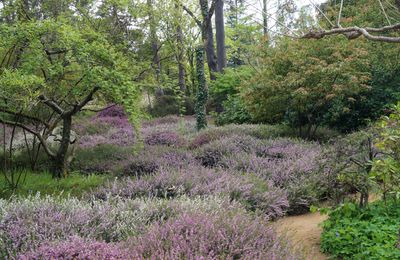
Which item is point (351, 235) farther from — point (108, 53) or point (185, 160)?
point (108, 53)

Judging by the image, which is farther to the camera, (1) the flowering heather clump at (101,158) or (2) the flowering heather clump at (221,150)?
(1) the flowering heather clump at (101,158)

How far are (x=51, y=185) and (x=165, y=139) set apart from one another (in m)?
4.43

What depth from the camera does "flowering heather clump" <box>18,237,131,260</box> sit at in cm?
253

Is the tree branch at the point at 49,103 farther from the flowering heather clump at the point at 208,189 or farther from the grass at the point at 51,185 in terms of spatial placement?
the flowering heather clump at the point at 208,189

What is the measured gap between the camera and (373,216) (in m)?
3.74

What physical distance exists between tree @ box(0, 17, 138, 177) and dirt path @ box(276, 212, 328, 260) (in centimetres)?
314

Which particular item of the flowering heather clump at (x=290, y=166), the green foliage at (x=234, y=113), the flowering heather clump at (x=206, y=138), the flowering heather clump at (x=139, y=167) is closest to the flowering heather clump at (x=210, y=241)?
the flowering heather clump at (x=290, y=166)

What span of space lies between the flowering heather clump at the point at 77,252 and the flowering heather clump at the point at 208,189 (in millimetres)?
1924

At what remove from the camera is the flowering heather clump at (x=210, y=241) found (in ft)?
8.57

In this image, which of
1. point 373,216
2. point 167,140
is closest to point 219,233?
point 373,216

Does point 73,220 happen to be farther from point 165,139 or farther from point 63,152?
point 165,139

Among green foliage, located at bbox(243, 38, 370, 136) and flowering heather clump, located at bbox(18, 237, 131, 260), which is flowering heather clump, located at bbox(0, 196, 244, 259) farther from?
green foliage, located at bbox(243, 38, 370, 136)

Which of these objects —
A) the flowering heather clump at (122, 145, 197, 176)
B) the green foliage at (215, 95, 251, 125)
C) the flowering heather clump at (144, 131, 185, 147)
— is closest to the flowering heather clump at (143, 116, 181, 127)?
the green foliage at (215, 95, 251, 125)

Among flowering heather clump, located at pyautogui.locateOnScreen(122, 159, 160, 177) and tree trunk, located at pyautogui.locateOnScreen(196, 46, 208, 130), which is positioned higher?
tree trunk, located at pyautogui.locateOnScreen(196, 46, 208, 130)
